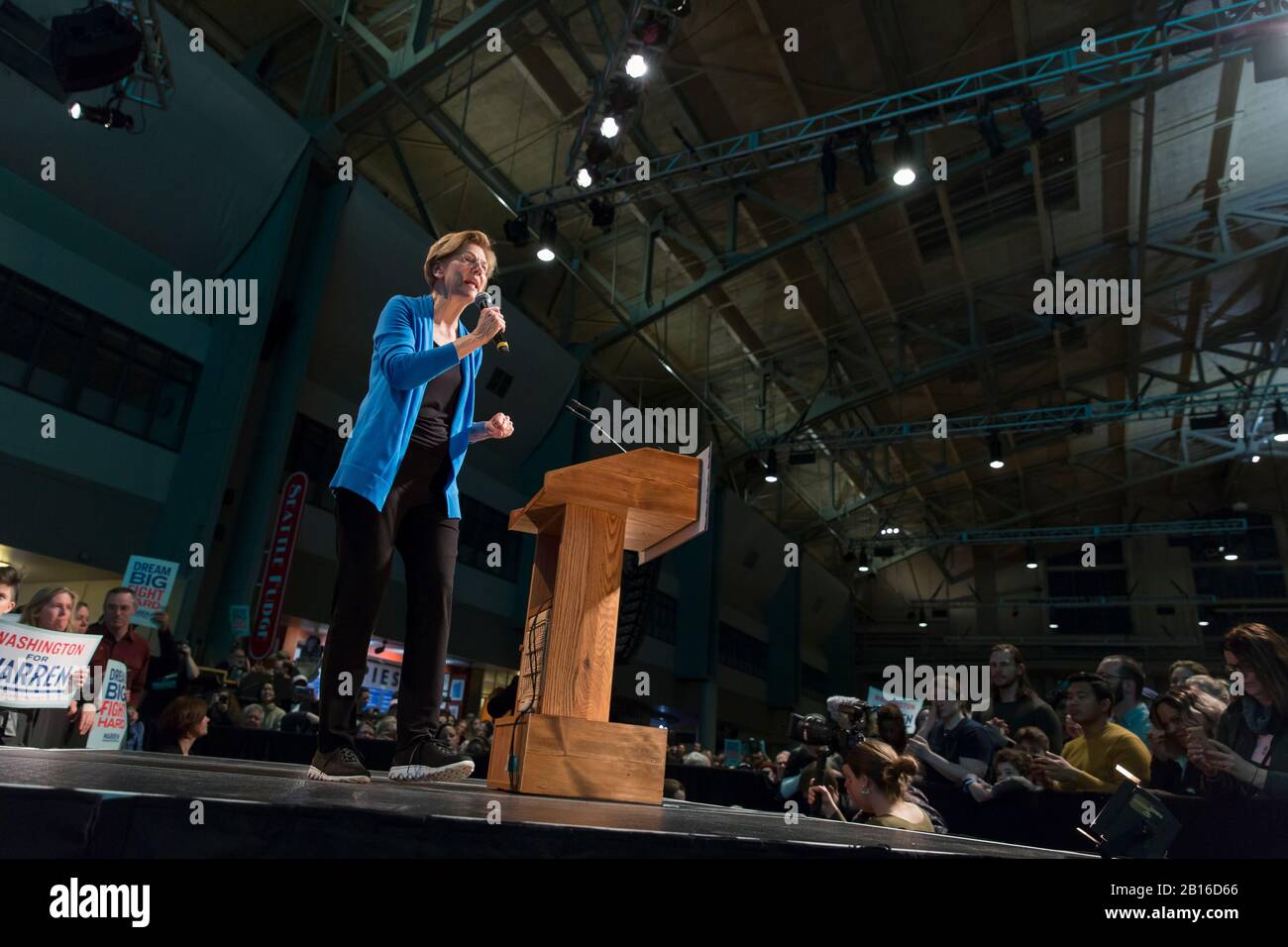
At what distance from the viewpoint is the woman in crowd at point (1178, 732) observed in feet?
10.1

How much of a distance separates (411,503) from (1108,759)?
3.20 meters

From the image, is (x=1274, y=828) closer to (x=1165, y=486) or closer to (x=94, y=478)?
(x=94, y=478)

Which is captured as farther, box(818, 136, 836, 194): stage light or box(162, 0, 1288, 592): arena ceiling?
box(162, 0, 1288, 592): arena ceiling

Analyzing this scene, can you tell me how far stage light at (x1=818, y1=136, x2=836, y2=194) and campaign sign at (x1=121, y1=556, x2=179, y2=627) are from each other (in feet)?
26.2

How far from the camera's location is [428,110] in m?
10.4

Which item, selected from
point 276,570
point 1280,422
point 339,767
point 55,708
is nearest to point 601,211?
point 276,570

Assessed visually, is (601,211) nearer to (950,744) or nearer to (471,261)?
(950,744)

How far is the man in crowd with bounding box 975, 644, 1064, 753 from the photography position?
14.2ft

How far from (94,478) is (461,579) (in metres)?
5.86

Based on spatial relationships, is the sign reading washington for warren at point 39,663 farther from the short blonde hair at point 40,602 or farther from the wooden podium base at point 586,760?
the wooden podium base at point 586,760

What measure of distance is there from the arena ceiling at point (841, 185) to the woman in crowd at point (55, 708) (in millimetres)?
7049

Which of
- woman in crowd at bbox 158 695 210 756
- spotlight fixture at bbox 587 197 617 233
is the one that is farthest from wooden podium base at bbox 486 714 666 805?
spotlight fixture at bbox 587 197 617 233

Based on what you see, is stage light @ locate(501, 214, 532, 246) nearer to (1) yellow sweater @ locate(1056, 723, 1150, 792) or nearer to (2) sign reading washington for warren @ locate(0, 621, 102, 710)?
(2) sign reading washington for warren @ locate(0, 621, 102, 710)

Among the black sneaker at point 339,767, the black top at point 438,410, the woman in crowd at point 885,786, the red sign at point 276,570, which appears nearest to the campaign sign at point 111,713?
the black sneaker at point 339,767
